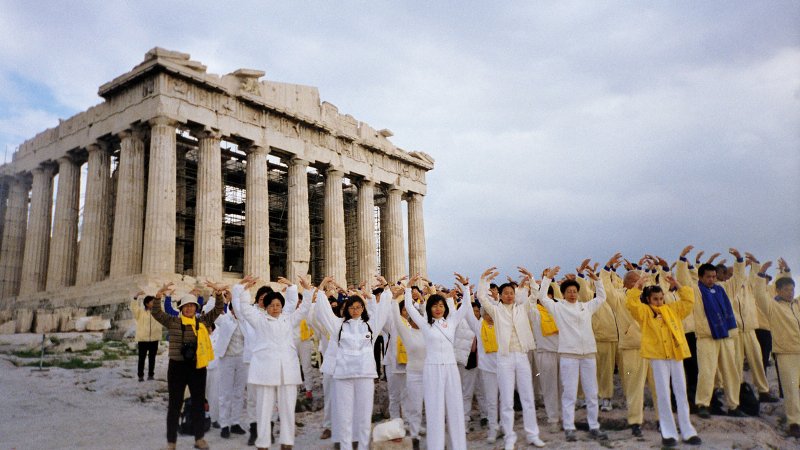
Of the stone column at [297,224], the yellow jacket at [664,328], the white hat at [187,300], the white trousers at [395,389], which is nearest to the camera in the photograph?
the yellow jacket at [664,328]

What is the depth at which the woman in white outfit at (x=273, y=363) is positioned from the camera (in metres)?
6.66

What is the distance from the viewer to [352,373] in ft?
22.1

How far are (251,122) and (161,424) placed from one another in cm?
1944

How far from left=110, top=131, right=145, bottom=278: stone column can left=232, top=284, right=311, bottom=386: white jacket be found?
722 inches

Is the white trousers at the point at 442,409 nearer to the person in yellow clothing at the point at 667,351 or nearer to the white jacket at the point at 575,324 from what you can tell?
the white jacket at the point at 575,324

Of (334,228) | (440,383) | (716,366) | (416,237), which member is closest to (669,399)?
(716,366)

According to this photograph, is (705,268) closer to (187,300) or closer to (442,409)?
(442,409)

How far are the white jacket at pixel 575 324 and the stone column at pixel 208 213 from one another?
60.8 feet

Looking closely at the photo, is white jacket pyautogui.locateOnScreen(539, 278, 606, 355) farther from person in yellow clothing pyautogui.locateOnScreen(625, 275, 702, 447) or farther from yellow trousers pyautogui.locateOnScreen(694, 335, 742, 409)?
yellow trousers pyautogui.locateOnScreen(694, 335, 742, 409)

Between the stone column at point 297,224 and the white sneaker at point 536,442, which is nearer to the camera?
the white sneaker at point 536,442

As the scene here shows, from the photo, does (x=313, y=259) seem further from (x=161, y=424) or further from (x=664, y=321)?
(x=664, y=321)

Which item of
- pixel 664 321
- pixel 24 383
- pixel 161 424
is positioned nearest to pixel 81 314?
pixel 24 383

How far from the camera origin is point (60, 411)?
9.63m

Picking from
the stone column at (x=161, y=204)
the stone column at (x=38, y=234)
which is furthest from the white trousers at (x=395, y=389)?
the stone column at (x=38, y=234)
